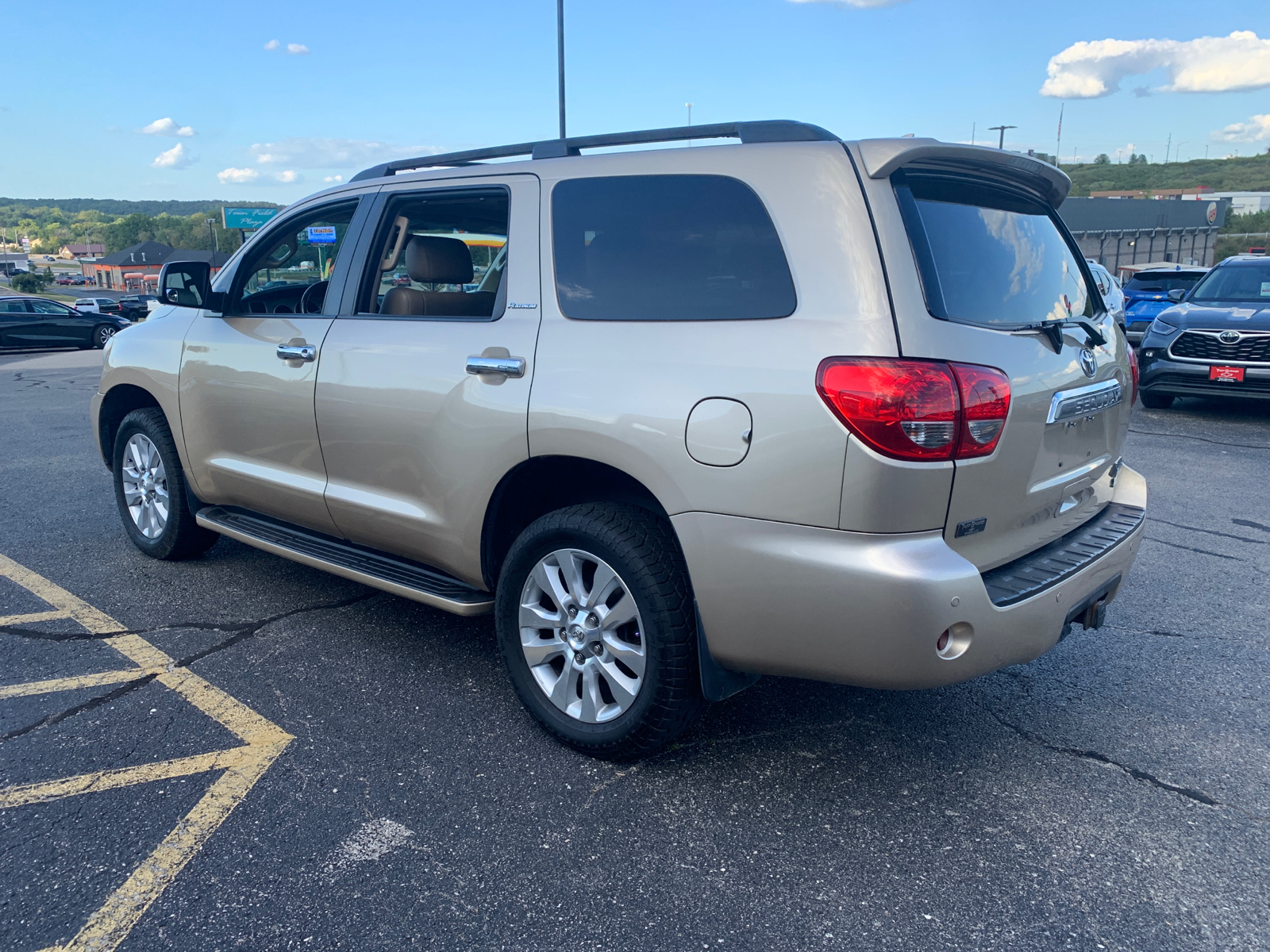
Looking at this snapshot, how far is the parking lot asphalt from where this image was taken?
222 cm

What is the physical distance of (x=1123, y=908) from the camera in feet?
7.42

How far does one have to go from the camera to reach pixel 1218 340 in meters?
9.14

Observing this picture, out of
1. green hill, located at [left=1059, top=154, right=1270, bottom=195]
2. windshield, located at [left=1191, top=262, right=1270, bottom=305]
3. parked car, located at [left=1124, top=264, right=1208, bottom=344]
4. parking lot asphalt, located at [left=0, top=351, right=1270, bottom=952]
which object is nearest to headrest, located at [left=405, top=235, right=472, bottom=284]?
parking lot asphalt, located at [left=0, top=351, right=1270, bottom=952]

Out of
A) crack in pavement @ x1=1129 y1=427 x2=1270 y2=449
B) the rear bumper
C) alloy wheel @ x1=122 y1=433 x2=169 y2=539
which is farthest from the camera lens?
crack in pavement @ x1=1129 y1=427 x2=1270 y2=449

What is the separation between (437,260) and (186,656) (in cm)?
187

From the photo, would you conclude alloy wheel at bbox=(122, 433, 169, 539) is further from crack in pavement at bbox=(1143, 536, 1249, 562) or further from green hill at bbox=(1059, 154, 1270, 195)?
green hill at bbox=(1059, 154, 1270, 195)

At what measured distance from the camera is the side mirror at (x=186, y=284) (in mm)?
4203

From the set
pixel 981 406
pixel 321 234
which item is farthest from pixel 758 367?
pixel 321 234

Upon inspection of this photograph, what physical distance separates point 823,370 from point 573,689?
4.32ft

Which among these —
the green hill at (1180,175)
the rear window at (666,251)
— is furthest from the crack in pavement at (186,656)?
the green hill at (1180,175)

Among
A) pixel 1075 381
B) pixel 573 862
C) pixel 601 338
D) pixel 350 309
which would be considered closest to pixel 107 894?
pixel 573 862

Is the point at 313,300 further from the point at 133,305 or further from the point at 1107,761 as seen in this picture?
the point at 133,305

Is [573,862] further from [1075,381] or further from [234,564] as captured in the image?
[234,564]

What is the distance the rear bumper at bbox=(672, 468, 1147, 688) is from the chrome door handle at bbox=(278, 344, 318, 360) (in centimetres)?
188
